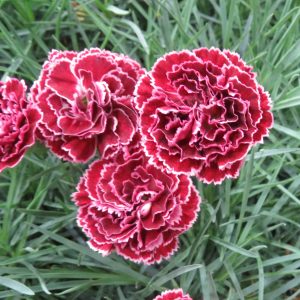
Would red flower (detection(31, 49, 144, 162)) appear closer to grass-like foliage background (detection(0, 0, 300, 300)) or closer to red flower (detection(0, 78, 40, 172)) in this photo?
red flower (detection(0, 78, 40, 172))

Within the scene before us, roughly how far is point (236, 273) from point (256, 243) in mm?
101

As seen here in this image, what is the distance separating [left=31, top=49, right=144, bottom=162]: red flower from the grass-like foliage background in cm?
17

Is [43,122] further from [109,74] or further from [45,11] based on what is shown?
[45,11]

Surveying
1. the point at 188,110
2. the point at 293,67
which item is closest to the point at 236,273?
the point at 188,110

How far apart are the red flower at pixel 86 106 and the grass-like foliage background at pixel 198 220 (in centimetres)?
17

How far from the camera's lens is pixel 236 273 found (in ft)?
4.39

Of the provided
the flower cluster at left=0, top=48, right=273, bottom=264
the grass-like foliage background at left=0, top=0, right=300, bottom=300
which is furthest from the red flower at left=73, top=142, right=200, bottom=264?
the grass-like foliage background at left=0, top=0, right=300, bottom=300

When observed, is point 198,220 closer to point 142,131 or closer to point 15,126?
point 142,131

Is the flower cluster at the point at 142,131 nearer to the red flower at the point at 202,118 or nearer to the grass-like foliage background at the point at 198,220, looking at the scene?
the red flower at the point at 202,118

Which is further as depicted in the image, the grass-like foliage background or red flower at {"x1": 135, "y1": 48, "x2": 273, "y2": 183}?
the grass-like foliage background

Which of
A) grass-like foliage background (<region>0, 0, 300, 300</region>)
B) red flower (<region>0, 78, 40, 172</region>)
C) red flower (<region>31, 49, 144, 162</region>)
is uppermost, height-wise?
red flower (<region>31, 49, 144, 162</region>)

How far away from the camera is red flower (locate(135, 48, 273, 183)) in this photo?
39.7 inches

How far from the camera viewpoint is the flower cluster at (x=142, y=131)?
1.02 m

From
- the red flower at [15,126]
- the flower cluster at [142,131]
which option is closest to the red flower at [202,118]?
the flower cluster at [142,131]
